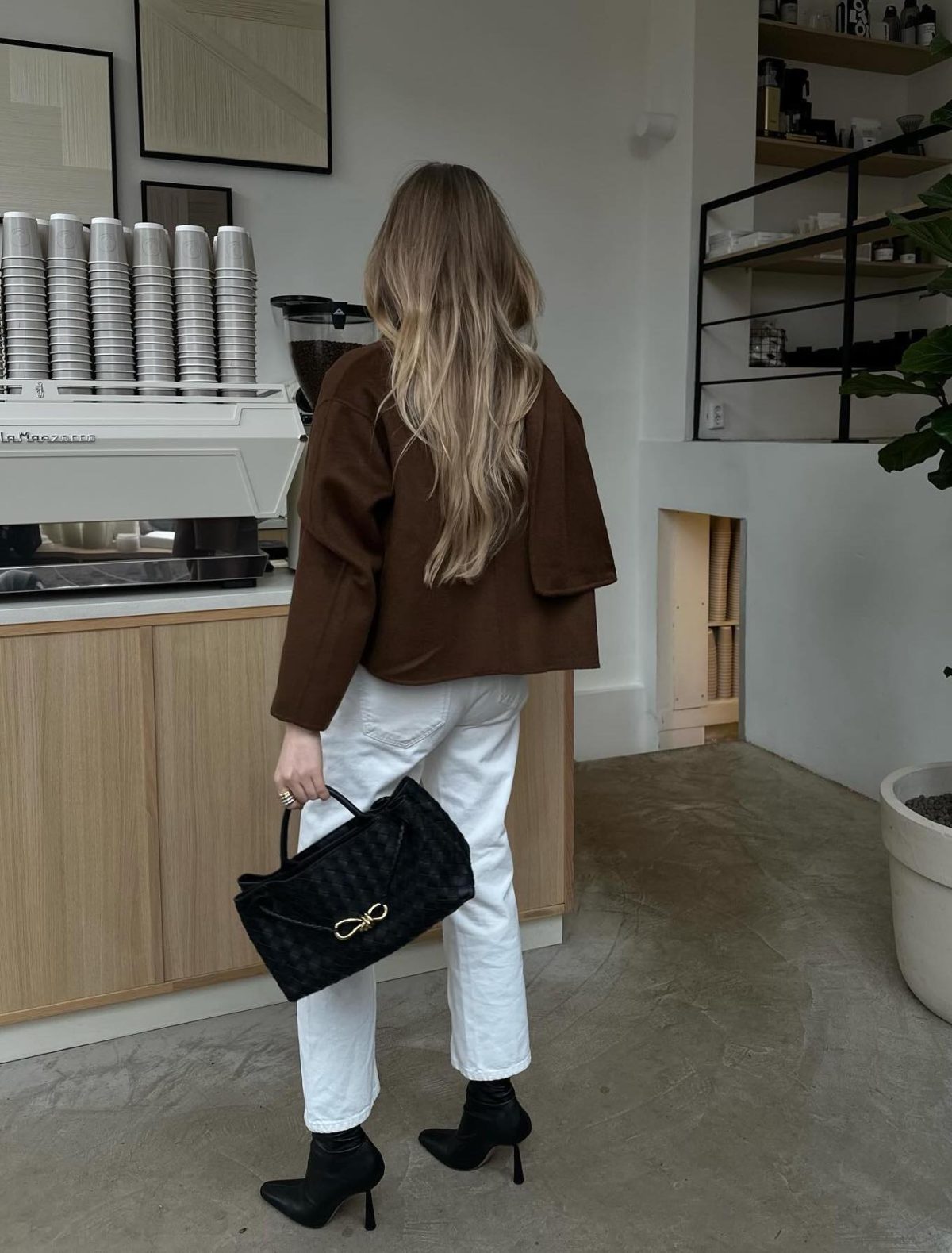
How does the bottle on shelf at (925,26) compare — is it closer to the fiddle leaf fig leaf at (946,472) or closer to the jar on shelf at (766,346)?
the jar on shelf at (766,346)

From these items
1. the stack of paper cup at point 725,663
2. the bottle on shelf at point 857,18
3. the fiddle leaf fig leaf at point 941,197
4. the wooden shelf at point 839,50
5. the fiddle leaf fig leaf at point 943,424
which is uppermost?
the bottle on shelf at point 857,18

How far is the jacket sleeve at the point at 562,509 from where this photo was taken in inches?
54.2

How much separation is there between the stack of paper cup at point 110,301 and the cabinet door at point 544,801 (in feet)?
3.12

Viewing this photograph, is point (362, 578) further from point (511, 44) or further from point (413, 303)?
point (511, 44)

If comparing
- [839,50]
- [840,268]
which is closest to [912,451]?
[840,268]

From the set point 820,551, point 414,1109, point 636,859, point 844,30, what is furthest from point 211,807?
point 844,30

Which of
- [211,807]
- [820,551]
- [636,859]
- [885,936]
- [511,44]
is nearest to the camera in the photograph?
[211,807]

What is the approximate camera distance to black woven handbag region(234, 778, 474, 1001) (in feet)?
4.27

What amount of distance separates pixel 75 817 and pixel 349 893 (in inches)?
28.7

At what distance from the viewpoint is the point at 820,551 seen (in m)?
3.28

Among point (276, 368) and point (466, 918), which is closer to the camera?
point (466, 918)

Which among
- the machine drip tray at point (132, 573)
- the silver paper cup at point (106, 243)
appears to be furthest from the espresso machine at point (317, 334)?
the silver paper cup at point (106, 243)

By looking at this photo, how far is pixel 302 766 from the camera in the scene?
1304 millimetres

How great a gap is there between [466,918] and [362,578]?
525 millimetres
